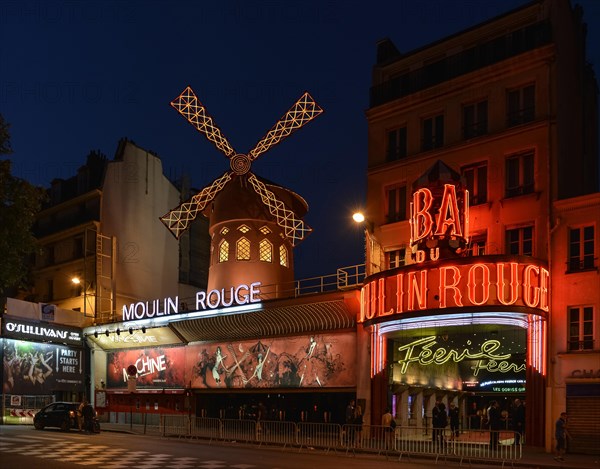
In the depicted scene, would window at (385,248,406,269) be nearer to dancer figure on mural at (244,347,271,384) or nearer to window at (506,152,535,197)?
window at (506,152,535,197)

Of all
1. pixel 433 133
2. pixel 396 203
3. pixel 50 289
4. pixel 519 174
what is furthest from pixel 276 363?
pixel 50 289

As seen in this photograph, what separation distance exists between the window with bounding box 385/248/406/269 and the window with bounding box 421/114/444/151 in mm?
3697

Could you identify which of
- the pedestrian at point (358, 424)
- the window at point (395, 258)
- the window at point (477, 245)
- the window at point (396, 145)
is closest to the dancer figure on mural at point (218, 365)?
the pedestrian at point (358, 424)

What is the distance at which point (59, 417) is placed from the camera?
27344mm

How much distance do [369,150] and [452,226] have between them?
6455 mm

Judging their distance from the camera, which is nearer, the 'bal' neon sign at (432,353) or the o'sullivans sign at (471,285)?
the o'sullivans sign at (471,285)

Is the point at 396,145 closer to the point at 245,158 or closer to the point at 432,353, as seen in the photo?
the point at 432,353

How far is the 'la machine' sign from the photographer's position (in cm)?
2980

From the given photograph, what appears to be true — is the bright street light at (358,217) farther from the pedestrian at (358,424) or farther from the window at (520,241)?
the pedestrian at (358,424)

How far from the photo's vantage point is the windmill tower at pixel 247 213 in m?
33.9

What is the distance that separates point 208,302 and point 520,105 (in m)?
14.6

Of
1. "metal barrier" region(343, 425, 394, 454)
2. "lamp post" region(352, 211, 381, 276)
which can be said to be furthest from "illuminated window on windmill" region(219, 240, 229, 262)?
"metal barrier" region(343, 425, 394, 454)

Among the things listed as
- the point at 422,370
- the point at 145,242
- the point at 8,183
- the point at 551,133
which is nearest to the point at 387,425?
the point at 422,370

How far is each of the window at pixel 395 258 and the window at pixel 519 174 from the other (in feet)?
14.0
